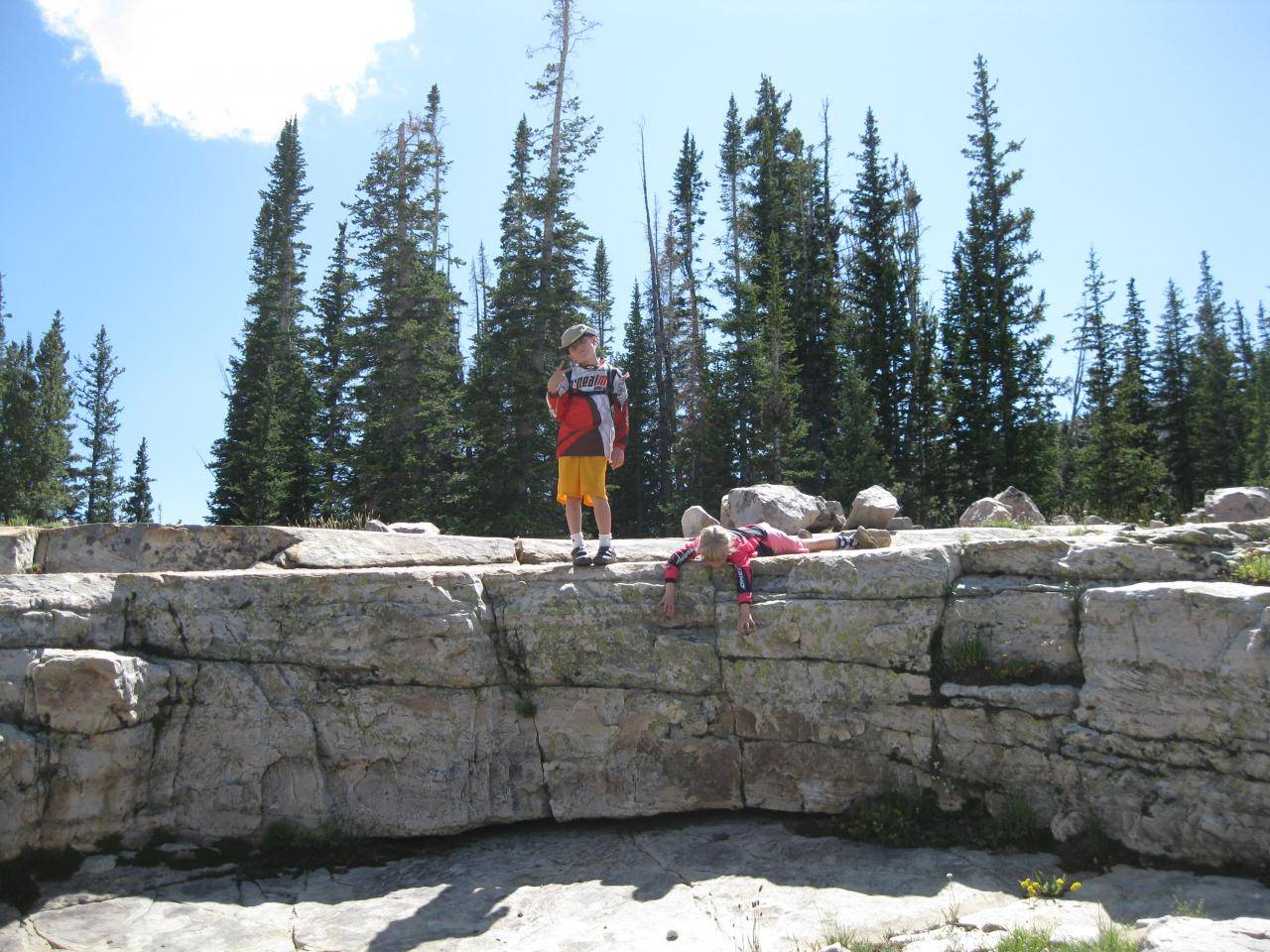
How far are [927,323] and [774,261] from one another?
759cm

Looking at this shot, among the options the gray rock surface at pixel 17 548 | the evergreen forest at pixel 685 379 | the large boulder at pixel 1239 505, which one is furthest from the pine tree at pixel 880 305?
the gray rock surface at pixel 17 548

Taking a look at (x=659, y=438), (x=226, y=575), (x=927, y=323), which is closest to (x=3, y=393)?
(x=659, y=438)

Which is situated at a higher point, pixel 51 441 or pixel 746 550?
pixel 51 441

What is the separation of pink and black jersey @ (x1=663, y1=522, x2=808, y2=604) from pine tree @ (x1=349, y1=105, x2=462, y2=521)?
20329mm

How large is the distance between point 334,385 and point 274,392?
11.0 feet

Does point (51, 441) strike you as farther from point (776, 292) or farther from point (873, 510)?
point (873, 510)

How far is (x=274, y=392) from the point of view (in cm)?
3197

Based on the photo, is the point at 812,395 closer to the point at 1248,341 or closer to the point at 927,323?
the point at 927,323

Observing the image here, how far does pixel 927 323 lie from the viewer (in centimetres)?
3503

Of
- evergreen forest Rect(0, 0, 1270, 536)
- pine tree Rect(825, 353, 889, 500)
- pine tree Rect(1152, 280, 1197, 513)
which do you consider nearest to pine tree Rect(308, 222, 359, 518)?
evergreen forest Rect(0, 0, 1270, 536)

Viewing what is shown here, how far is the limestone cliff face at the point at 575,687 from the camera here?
6.77m

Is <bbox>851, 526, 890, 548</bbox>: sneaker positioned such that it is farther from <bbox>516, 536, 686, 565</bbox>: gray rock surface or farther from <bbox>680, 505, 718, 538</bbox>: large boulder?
<bbox>680, 505, 718, 538</bbox>: large boulder

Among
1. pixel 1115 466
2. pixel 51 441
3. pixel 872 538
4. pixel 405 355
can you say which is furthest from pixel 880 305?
pixel 51 441

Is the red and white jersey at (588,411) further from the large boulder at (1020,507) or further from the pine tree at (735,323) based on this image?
the pine tree at (735,323)
